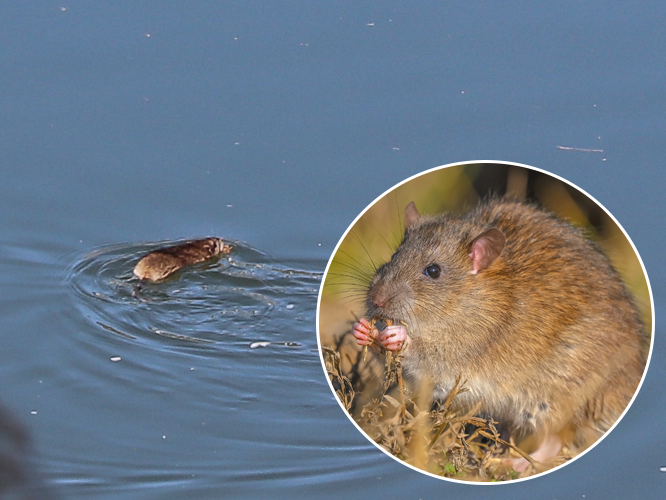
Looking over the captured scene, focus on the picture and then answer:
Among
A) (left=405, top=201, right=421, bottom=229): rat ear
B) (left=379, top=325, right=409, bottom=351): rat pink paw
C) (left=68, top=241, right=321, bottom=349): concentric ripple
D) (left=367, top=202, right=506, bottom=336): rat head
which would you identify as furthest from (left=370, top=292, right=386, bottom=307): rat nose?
(left=68, top=241, right=321, bottom=349): concentric ripple

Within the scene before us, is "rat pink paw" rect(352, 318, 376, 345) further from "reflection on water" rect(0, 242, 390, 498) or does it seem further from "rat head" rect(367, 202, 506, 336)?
"reflection on water" rect(0, 242, 390, 498)

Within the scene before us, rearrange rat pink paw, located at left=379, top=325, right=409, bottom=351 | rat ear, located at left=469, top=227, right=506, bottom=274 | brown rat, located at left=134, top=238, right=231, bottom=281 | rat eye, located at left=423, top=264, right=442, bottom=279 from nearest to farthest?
1. rat ear, located at left=469, top=227, right=506, bottom=274
2. rat pink paw, located at left=379, top=325, right=409, bottom=351
3. rat eye, located at left=423, top=264, right=442, bottom=279
4. brown rat, located at left=134, top=238, right=231, bottom=281

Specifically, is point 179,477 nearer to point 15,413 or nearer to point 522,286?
point 15,413

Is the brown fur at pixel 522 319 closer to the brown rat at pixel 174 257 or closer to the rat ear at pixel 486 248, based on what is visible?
the rat ear at pixel 486 248

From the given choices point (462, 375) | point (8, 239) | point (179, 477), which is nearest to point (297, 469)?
point (179, 477)

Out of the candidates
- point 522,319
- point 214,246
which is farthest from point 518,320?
point 214,246

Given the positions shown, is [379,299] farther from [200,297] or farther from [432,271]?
[200,297]

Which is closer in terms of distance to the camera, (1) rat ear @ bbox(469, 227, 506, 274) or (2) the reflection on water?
(1) rat ear @ bbox(469, 227, 506, 274)

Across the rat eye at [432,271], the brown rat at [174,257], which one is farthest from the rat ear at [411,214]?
the brown rat at [174,257]
